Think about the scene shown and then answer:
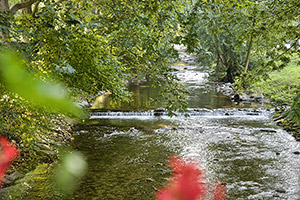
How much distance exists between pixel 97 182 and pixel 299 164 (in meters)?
6.24

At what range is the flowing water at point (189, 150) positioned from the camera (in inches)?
305

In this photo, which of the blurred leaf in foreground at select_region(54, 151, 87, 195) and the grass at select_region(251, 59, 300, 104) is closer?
the blurred leaf in foreground at select_region(54, 151, 87, 195)

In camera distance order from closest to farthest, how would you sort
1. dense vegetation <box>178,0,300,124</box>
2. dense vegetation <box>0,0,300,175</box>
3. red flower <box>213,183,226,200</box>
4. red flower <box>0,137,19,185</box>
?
dense vegetation <box>0,0,300,175</box>
dense vegetation <box>178,0,300,124</box>
red flower <box>0,137,19,185</box>
red flower <box>213,183,226,200</box>

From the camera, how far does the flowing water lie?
774 cm

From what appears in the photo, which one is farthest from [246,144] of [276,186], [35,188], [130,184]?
A: [35,188]

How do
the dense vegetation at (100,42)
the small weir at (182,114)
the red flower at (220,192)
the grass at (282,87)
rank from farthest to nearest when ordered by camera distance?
the grass at (282,87) < the small weir at (182,114) < the red flower at (220,192) < the dense vegetation at (100,42)

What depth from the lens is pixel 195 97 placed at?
2138cm

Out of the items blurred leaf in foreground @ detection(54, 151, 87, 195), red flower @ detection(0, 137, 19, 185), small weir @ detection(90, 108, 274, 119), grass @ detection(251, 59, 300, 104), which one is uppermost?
grass @ detection(251, 59, 300, 104)

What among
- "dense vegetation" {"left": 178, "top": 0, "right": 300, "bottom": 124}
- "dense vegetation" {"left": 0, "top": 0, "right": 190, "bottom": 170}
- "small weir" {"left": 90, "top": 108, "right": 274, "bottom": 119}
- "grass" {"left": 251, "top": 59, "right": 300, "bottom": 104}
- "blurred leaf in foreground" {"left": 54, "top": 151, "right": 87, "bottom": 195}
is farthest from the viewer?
"grass" {"left": 251, "top": 59, "right": 300, "bottom": 104}

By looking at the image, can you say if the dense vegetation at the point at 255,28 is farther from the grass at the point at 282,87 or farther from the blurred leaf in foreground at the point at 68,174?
the blurred leaf in foreground at the point at 68,174

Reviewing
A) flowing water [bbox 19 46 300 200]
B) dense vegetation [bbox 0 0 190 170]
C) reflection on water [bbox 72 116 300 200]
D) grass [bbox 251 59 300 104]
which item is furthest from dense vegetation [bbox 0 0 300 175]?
grass [bbox 251 59 300 104]

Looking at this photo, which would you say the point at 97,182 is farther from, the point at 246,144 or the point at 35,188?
the point at 246,144

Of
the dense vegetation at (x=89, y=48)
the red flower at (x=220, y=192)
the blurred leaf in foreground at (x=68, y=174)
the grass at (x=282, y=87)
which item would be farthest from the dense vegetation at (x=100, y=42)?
the grass at (x=282, y=87)

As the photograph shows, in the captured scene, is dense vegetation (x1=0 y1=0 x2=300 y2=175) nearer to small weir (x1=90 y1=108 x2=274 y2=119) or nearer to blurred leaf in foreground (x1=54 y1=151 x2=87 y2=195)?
blurred leaf in foreground (x1=54 y1=151 x2=87 y2=195)
